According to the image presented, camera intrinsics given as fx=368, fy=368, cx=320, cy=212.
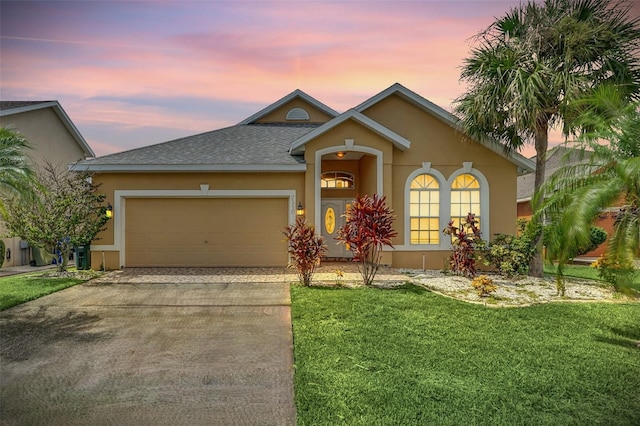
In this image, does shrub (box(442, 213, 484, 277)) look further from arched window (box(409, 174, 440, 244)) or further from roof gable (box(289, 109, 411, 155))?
roof gable (box(289, 109, 411, 155))

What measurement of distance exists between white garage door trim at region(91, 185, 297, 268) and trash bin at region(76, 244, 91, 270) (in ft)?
1.48

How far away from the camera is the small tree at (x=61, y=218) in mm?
10133

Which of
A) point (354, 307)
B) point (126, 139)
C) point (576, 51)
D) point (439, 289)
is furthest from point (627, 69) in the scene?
point (126, 139)

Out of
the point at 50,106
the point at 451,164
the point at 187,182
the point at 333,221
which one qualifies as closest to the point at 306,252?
the point at 333,221

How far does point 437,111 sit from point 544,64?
3.21 meters

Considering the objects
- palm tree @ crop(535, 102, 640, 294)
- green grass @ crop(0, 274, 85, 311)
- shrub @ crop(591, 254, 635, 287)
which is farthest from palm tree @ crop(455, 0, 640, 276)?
green grass @ crop(0, 274, 85, 311)

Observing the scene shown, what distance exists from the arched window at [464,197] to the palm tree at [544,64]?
77.3 inches

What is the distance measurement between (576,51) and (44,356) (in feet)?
42.7

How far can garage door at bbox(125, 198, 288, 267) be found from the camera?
39.6 ft

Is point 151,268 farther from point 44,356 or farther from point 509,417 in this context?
point 509,417

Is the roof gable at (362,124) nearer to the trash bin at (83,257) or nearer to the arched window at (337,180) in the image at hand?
the arched window at (337,180)

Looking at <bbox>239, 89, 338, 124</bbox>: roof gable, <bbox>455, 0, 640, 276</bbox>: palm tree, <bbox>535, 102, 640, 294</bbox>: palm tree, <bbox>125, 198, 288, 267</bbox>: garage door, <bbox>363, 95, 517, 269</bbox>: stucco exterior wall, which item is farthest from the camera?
<bbox>239, 89, 338, 124</bbox>: roof gable

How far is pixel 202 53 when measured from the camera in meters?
9.91

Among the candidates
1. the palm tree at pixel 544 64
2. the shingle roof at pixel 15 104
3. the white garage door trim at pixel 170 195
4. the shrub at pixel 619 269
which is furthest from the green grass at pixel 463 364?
the shingle roof at pixel 15 104
